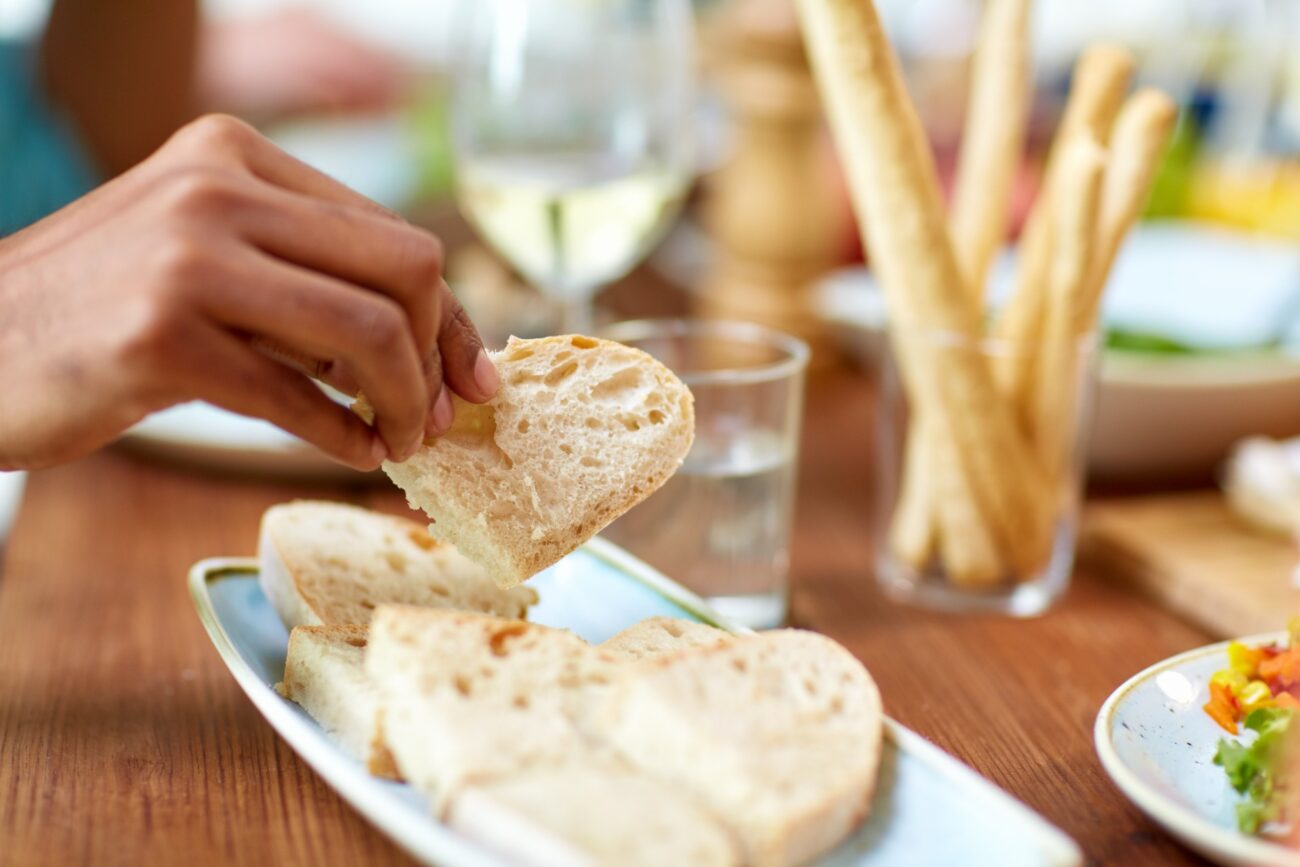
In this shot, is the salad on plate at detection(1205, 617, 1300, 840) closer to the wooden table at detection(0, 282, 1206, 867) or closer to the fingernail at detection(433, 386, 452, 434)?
the wooden table at detection(0, 282, 1206, 867)

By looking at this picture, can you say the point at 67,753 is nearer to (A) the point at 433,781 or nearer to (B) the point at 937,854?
(A) the point at 433,781

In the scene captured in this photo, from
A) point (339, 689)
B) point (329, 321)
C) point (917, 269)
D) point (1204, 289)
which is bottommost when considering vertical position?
point (1204, 289)

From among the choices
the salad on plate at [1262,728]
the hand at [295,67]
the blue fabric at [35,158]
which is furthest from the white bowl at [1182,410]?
the hand at [295,67]

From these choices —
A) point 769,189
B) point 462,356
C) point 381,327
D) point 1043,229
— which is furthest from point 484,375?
point 769,189

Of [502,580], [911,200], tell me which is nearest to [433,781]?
[502,580]

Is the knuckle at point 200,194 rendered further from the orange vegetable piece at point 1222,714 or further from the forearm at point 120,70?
the forearm at point 120,70

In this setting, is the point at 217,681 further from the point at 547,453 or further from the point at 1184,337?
the point at 1184,337
